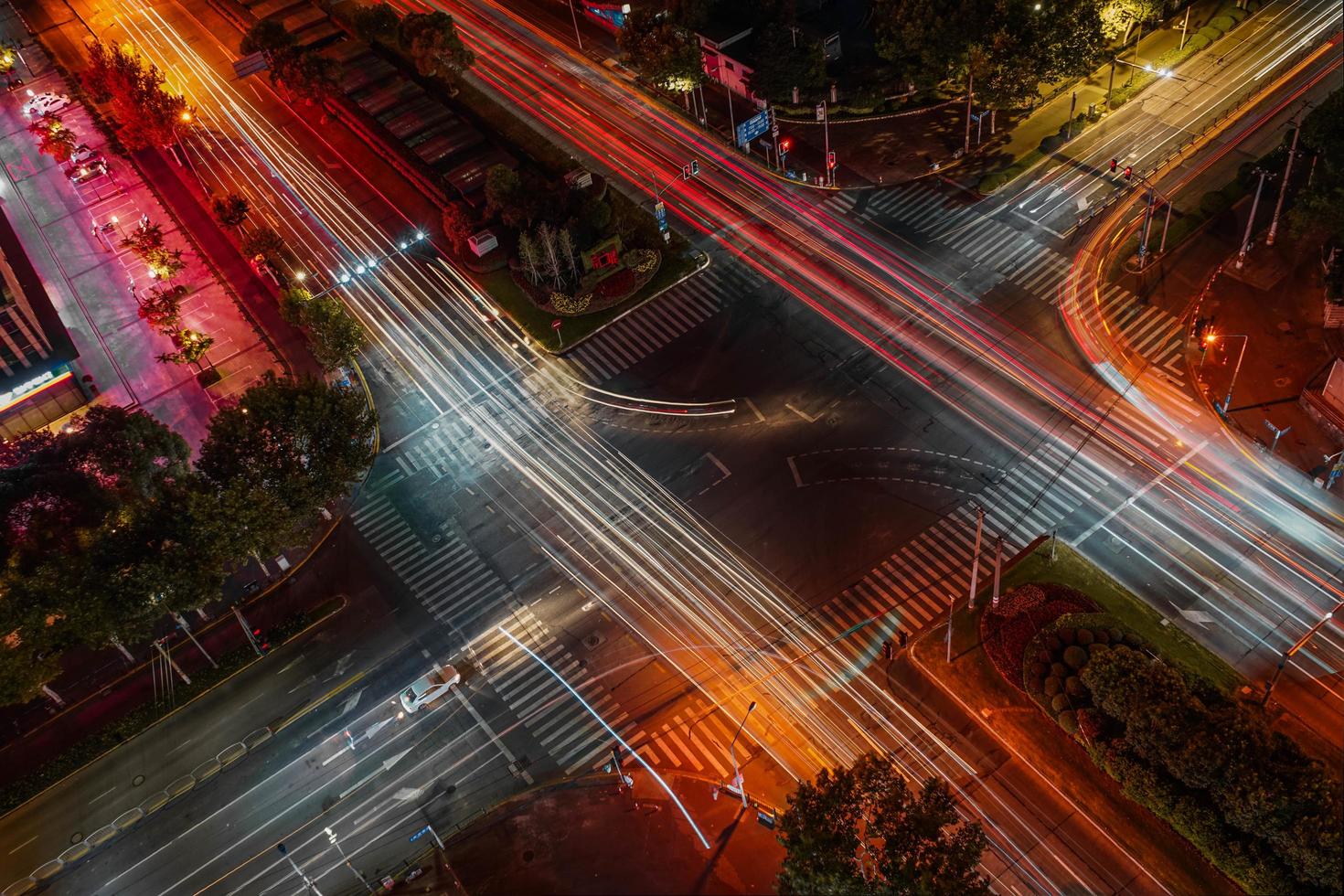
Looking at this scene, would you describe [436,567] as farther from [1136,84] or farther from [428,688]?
[1136,84]

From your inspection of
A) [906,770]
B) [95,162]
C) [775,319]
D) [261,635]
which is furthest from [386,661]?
[95,162]

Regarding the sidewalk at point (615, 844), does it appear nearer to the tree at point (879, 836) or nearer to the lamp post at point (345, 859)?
the lamp post at point (345, 859)

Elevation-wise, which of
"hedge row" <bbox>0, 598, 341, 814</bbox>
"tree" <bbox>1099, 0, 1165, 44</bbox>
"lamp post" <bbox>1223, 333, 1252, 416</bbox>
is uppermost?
"tree" <bbox>1099, 0, 1165, 44</bbox>

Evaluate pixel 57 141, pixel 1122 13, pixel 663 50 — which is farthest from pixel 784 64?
pixel 57 141

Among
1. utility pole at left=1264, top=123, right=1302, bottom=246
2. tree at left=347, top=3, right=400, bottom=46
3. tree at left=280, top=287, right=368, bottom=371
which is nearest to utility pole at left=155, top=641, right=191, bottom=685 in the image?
tree at left=280, top=287, right=368, bottom=371

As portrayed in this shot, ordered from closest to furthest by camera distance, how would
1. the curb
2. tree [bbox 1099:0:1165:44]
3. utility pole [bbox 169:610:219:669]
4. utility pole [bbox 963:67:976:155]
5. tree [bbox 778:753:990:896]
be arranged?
tree [bbox 778:753:990:896]
the curb
utility pole [bbox 169:610:219:669]
utility pole [bbox 963:67:976:155]
tree [bbox 1099:0:1165:44]

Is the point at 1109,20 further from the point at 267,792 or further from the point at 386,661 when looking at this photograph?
the point at 267,792

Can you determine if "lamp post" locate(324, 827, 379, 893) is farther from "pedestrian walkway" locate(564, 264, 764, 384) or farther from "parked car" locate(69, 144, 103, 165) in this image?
"parked car" locate(69, 144, 103, 165)
